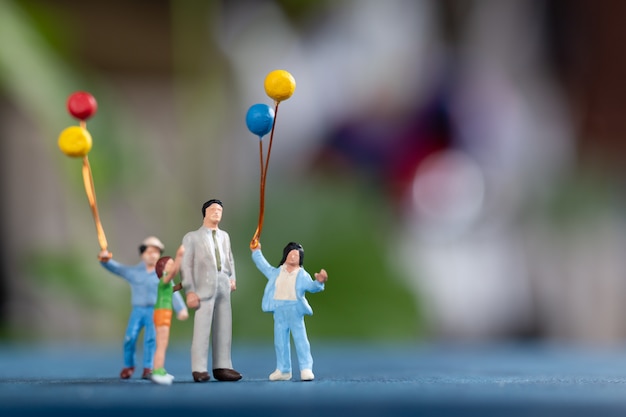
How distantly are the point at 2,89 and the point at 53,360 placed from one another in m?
1.03

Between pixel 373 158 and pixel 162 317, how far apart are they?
1.07 meters

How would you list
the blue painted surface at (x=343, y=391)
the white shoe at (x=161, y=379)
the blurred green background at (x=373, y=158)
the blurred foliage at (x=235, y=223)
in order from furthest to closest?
the blurred green background at (x=373, y=158)
the blurred foliage at (x=235, y=223)
the white shoe at (x=161, y=379)
the blue painted surface at (x=343, y=391)

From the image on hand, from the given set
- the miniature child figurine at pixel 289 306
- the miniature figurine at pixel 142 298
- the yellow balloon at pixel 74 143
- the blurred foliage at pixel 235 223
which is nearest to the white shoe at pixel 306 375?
the miniature child figurine at pixel 289 306

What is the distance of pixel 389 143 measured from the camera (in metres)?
1.63

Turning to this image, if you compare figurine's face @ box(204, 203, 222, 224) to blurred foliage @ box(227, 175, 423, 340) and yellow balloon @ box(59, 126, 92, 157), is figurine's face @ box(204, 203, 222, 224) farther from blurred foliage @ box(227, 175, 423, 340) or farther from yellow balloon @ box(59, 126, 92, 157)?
blurred foliage @ box(227, 175, 423, 340)

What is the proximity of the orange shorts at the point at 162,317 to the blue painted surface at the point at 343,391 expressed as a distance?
0.04 metres

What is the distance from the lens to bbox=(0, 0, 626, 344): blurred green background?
1.31 m

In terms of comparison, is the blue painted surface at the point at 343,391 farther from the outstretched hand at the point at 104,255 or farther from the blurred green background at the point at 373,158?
the blurred green background at the point at 373,158

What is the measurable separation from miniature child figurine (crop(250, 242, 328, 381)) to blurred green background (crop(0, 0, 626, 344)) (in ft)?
2.20

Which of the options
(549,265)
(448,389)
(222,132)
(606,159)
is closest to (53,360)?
(448,389)

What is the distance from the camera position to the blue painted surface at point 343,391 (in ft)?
1.36

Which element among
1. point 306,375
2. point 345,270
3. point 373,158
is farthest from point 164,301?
point 373,158

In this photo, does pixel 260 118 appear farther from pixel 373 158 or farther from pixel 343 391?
pixel 373 158

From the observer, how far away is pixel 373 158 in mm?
1604
